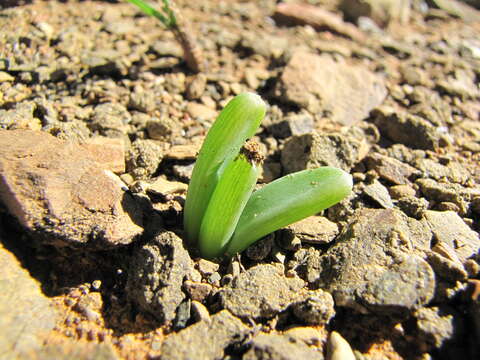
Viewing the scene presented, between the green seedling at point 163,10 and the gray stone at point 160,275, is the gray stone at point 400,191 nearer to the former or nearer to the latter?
the gray stone at point 160,275

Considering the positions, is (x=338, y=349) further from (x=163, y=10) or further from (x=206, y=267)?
(x=163, y=10)

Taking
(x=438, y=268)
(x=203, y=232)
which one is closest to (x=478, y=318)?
(x=438, y=268)

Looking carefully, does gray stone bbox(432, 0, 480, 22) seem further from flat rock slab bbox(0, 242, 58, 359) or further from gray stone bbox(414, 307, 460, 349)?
flat rock slab bbox(0, 242, 58, 359)

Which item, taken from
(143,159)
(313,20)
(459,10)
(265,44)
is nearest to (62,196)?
(143,159)

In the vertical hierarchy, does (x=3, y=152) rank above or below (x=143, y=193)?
above

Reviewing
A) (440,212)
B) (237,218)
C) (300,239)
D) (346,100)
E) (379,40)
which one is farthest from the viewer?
(379,40)

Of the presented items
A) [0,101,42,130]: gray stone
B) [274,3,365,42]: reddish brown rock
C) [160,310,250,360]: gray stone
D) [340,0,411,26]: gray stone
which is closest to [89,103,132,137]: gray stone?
[0,101,42,130]: gray stone

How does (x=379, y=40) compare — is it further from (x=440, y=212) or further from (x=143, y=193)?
(x=143, y=193)

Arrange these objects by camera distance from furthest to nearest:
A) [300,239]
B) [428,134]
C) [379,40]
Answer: [379,40] → [428,134] → [300,239]

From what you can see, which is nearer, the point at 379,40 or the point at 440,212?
the point at 440,212
